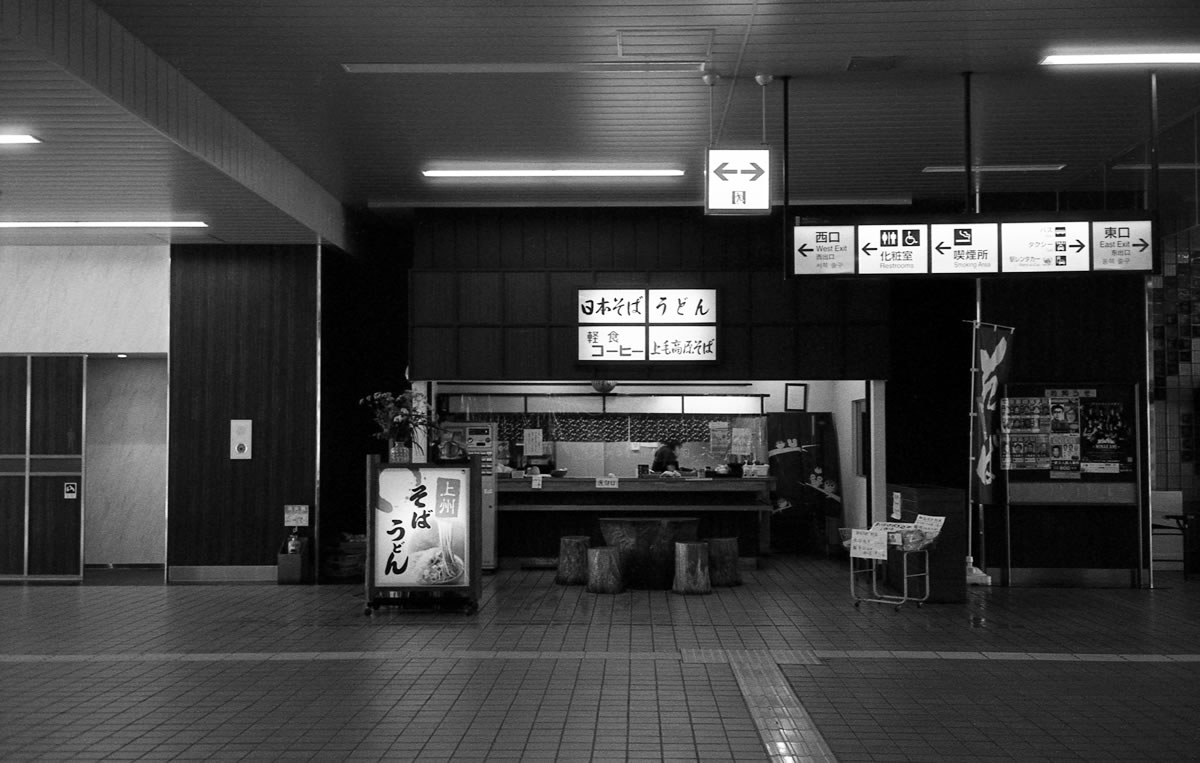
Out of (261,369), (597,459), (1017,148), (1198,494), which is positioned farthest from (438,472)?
(1198,494)

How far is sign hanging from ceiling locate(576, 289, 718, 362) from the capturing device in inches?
471

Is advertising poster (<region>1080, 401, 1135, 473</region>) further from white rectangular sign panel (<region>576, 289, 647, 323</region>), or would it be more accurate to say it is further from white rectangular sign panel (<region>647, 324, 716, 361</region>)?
white rectangular sign panel (<region>576, 289, 647, 323</region>)

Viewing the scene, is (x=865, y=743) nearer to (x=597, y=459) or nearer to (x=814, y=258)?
(x=814, y=258)

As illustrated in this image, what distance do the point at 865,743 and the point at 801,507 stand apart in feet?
28.1

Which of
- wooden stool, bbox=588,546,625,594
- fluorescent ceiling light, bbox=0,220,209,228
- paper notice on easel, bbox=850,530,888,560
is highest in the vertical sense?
fluorescent ceiling light, bbox=0,220,209,228

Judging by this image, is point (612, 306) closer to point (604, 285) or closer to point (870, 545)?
point (604, 285)

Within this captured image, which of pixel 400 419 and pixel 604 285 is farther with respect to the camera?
pixel 604 285

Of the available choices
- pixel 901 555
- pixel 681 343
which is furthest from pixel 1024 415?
pixel 681 343

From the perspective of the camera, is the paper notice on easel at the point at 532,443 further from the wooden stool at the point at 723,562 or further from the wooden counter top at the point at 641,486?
the wooden stool at the point at 723,562

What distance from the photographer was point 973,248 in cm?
797

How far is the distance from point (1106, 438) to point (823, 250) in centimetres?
472

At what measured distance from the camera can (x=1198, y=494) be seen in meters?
12.3

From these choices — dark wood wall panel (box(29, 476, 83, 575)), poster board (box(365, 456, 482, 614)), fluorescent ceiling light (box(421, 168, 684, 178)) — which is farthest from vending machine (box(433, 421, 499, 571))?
dark wood wall panel (box(29, 476, 83, 575))

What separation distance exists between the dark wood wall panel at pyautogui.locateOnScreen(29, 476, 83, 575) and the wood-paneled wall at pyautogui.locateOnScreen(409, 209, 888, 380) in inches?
147
